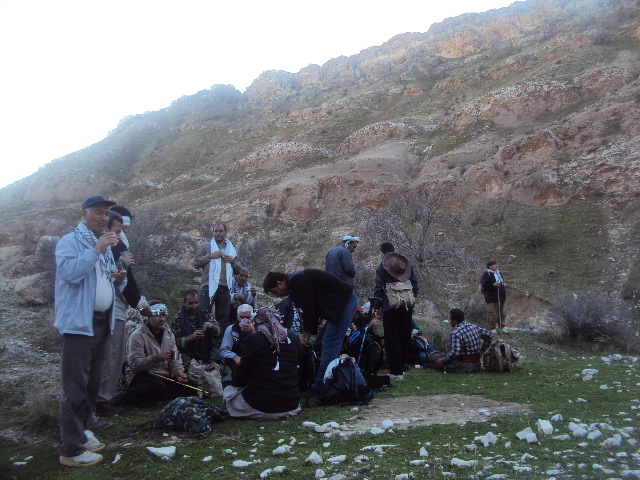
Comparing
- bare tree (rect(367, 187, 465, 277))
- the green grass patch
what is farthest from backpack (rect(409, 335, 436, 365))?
bare tree (rect(367, 187, 465, 277))

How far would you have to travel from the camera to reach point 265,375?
13.5 feet

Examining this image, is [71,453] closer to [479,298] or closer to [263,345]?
[263,345]

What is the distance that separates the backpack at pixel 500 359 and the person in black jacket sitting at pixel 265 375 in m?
3.25

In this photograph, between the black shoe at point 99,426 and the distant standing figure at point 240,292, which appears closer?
the black shoe at point 99,426

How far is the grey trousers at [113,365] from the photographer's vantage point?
4422 mm

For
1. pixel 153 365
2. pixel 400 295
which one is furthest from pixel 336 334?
pixel 153 365

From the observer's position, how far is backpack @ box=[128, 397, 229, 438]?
3.68 meters

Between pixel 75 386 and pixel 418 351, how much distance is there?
16.1ft

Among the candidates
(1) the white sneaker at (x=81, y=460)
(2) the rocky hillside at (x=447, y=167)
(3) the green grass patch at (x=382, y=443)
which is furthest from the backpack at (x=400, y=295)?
(2) the rocky hillside at (x=447, y=167)

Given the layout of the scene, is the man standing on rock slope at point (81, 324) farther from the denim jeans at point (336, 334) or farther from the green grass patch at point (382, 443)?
the denim jeans at point (336, 334)

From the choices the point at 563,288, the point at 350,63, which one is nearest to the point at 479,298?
the point at 563,288

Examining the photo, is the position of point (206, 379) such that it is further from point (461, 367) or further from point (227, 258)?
point (461, 367)

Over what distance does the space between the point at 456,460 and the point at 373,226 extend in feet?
48.2

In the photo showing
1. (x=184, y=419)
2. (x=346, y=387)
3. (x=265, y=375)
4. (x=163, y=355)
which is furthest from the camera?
(x=163, y=355)
